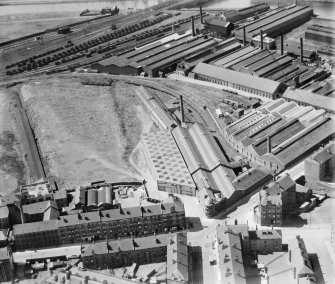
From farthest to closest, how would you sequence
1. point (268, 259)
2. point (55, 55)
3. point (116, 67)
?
point (55, 55) < point (116, 67) < point (268, 259)

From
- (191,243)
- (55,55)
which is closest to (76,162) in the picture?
(191,243)

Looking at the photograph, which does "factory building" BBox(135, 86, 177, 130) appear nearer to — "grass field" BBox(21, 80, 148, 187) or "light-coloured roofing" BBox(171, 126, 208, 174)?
"grass field" BBox(21, 80, 148, 187)

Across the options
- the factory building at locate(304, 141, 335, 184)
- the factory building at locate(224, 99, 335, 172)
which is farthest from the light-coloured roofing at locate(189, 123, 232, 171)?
the factory building at locate(304, 141, 335, 184)

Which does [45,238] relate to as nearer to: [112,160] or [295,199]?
[112,160]

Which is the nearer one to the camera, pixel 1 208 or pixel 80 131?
pixel 1 208

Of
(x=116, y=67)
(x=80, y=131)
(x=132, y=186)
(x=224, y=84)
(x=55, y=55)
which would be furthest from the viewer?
(x=55, y=55)

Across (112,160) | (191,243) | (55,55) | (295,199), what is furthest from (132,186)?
(55,55)

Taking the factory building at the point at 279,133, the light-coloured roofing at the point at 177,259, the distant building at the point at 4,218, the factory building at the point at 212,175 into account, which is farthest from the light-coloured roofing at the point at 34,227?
the factory building at the point at 279,133

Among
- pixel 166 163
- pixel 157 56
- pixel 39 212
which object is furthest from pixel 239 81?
pixel 39 212
